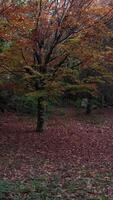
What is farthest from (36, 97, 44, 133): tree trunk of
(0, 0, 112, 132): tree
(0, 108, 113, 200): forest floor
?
(0, 0, 112, 132): tree

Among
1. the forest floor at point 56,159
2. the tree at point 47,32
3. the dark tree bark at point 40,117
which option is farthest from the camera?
the dark tree bark at point 40,117

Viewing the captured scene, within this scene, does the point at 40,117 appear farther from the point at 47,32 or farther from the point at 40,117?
the point at 47,32

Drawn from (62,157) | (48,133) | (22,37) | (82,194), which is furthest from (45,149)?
(82,194)

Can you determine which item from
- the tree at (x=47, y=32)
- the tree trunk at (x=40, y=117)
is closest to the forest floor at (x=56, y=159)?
the tree trunk at (x=40, y=117)

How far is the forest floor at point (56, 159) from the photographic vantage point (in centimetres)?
1060

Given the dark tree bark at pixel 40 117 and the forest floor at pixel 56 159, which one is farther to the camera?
the dark tree bark at pixel 40 117

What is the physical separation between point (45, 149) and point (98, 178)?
15.0ft

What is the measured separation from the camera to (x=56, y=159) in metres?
15.2

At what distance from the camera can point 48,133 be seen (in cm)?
2019

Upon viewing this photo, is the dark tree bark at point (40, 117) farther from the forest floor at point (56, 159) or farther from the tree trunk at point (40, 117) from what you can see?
the forest floor at point (56, 159)

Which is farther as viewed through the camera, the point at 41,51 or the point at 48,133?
the point at 48,133

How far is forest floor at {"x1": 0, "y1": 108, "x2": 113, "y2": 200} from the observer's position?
10602 mm

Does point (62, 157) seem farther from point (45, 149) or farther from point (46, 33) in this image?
point (46, 33)

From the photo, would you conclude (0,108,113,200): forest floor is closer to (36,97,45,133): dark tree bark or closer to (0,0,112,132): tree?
(36,97,45,133): dark tree bark
